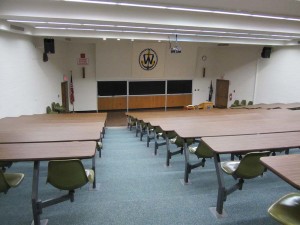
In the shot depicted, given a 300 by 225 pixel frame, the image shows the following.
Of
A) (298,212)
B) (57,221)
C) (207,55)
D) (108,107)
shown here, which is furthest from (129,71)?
(298,212)

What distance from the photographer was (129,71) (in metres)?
13.0

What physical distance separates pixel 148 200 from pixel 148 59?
10.8 meters

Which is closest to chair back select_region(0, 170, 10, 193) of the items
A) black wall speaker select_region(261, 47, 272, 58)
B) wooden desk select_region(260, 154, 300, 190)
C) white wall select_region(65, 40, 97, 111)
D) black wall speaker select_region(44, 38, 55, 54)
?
wooden desk select_region(260, 154, 300, 190)

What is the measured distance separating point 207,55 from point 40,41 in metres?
9.57

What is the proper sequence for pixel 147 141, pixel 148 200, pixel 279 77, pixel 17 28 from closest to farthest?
pixel 148 200, pixel 147 141, pixel 17 28, pixel 279 77

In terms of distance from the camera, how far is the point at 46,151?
2688 millimetres

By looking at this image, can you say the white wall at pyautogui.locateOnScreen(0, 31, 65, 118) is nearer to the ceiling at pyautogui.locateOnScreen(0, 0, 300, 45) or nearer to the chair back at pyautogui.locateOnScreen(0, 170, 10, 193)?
the ceiling at pyautogui.locateOnScreen(0, 0, 300, 45)

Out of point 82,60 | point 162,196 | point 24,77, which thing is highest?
point 82,60

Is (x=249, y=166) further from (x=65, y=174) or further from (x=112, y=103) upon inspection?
(x=112, y=103)

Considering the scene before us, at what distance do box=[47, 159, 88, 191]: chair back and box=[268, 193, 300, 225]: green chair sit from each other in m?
1.95

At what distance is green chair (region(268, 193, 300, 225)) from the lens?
1896 millimetres

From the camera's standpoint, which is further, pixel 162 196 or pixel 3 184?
pixel 162 196

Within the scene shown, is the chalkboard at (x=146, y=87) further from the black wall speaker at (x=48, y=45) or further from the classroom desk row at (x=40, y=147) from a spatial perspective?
the classroom desk row at (x=40, y=147)

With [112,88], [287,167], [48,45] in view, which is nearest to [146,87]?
[112,88]
